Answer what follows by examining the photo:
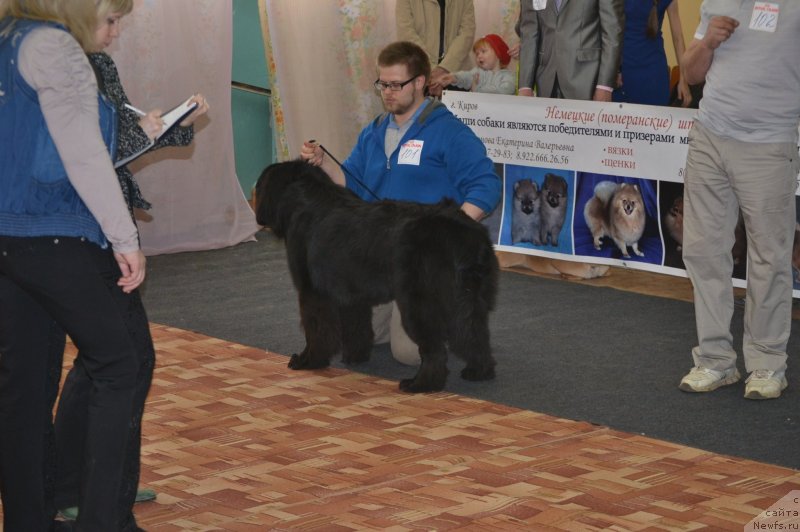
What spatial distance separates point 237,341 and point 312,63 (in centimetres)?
326

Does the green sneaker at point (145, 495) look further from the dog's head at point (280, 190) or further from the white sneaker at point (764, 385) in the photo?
the white sneaker at point (764, 385)

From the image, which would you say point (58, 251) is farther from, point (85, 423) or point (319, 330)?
point (319, 330)

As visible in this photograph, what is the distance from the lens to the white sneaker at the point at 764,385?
4020mm

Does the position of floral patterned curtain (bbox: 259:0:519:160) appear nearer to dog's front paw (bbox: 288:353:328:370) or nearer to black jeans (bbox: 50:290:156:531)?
dog's front paw (bbox: 288:353:328:370)

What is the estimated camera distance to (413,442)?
142 inches

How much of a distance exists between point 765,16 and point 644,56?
7.25 feet

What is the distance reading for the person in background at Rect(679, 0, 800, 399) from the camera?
3766 mm

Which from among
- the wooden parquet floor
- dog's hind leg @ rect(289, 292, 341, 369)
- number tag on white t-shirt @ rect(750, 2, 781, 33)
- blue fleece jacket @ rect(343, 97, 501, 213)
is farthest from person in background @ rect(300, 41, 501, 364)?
number tag on white t-shirt @ rect(750, 2, 781, 33)

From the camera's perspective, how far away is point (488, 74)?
680 centimetres

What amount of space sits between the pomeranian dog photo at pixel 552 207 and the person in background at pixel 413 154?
1592 millimetres

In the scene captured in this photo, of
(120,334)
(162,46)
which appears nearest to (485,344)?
(120,334)

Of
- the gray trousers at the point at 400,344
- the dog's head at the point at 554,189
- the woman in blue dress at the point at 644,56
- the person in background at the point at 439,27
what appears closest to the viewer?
the gray trousers at the point at 400,344

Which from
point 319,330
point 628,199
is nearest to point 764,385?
point 319,330

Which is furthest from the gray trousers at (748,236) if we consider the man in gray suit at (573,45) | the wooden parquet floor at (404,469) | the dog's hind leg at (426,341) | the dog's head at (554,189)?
the dog's head at (554,189)
